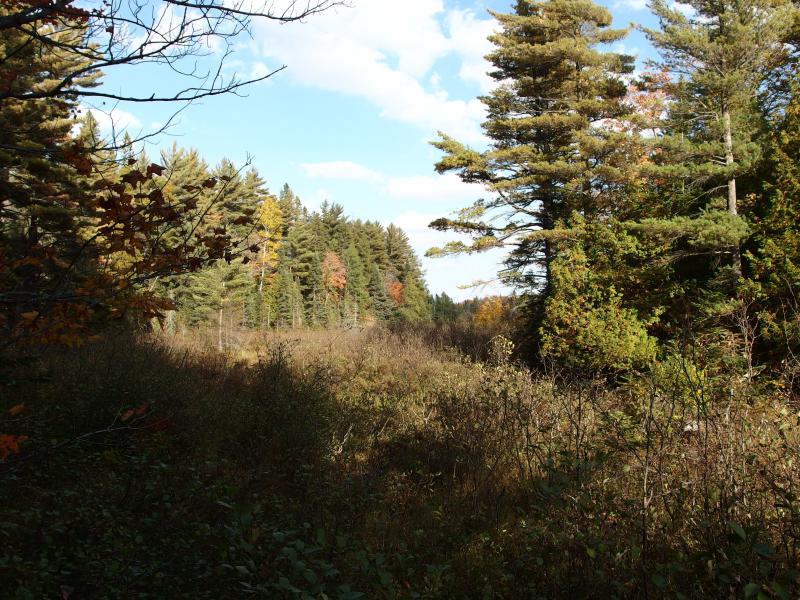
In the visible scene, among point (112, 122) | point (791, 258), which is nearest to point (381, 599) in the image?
point (112, 122)

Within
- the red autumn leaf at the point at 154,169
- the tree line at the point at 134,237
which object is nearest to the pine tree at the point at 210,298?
the tree line at the point at 134,237

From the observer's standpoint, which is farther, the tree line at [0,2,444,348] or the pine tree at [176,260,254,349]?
the pine tree at [176,260,254,349]

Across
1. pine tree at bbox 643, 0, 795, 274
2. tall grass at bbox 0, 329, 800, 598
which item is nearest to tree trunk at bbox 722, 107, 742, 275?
pine tree at bbox 643, 0, 795, 274

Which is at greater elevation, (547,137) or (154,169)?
(547,137)

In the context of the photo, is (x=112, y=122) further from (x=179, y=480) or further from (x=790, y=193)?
(x=790, y=193)

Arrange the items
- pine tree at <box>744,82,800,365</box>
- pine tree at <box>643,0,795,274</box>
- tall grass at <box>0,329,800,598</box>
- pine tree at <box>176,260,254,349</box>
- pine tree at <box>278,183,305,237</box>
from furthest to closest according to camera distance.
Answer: pine tree at <box>278,183,305,237</box>, pine tree at <box>176,260,254,349</box>, pine tree at <box>643,0,795,274</box>, pine tree at <box>744,82,800,365</box>, tall grass at <box>0,329,800,598</box>

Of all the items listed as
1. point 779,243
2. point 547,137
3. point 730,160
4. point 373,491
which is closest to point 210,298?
point 547,137

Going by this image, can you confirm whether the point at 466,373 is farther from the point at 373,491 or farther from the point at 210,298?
the point at 210,298

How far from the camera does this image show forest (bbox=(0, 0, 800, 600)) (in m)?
3.02

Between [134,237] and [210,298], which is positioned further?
[210,298]

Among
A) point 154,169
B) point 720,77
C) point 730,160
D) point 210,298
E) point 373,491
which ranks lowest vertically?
point 373,491

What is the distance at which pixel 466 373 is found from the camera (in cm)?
1248

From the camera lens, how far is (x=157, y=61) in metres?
2.66

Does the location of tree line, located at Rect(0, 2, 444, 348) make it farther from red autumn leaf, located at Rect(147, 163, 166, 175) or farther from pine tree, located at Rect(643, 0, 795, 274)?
pine tree, located at Rect(643, 0, 795, 274)
